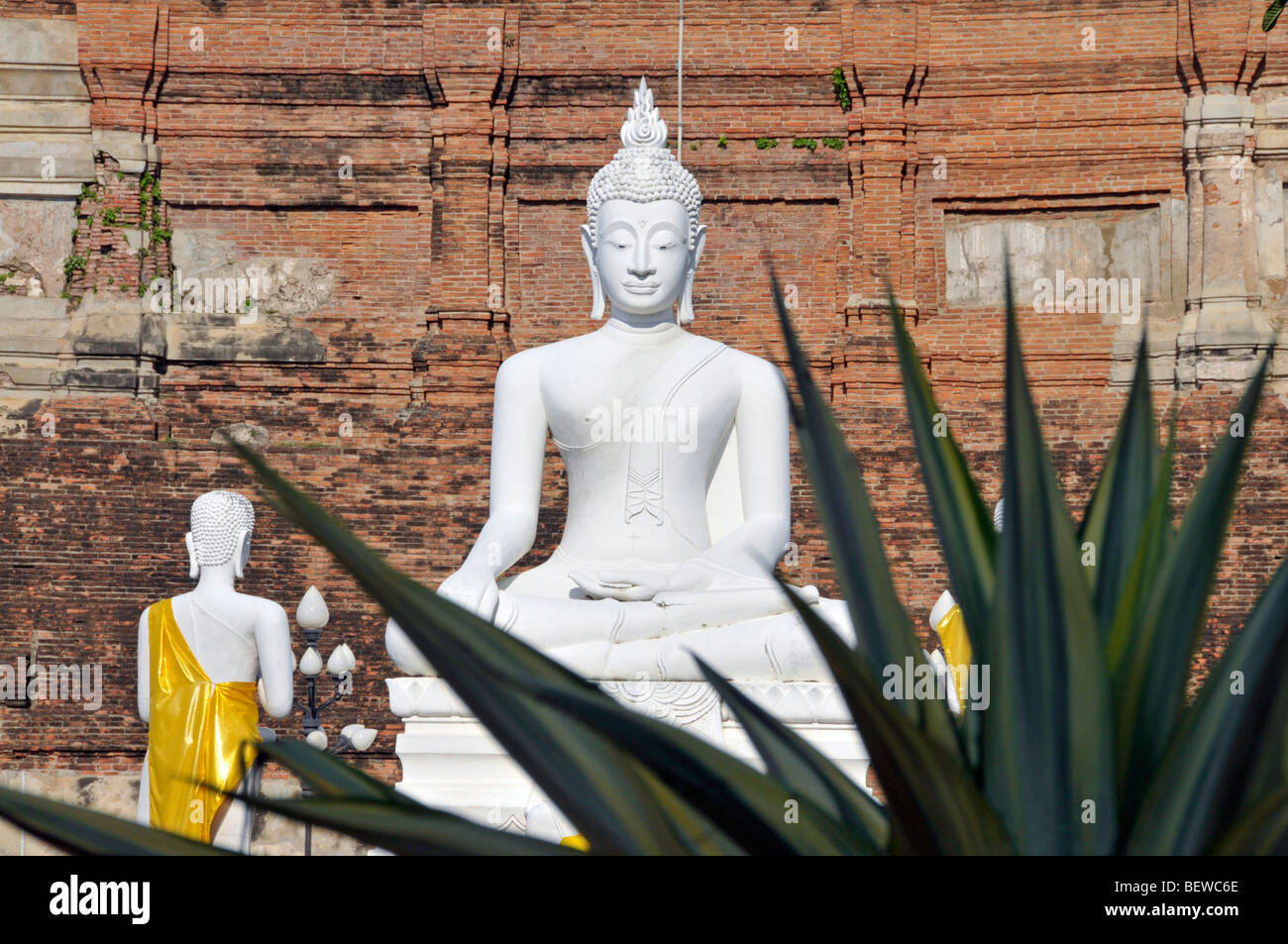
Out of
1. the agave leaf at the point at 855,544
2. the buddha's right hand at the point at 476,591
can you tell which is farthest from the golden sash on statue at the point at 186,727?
the agave leaf at the point at 855,544

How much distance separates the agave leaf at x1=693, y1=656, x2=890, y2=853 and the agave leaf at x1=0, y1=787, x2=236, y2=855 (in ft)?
1.87

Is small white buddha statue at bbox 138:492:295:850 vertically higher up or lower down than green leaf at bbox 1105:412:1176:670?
lower down

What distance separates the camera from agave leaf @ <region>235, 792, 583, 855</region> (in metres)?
1.75

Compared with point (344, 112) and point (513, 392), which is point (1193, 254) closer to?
point (344, 112)

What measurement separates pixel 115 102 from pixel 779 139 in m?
6.15

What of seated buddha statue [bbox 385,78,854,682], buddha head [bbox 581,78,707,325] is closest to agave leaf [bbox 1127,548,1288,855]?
seated buddha statue [bbox 385,78,854,682]

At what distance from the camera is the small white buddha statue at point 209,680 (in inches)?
227

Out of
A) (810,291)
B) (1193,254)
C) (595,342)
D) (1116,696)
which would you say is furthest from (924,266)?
(1116,696)

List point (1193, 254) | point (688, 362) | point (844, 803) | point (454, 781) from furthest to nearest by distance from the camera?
point (1193, 254), point (688, 362), point (454, 781), point (844, 803)

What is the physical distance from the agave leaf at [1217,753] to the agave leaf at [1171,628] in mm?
73

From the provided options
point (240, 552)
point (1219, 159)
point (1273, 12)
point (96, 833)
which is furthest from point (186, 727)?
point (1219, 159)

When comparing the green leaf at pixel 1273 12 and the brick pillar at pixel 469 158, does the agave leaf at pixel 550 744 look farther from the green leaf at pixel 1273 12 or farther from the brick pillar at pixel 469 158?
the brick pillar at pixel 469 158

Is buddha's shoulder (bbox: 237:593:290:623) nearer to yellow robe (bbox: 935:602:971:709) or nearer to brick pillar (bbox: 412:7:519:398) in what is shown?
yellow robe (bbox: 935:602:971:709)

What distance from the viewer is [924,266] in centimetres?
1612
